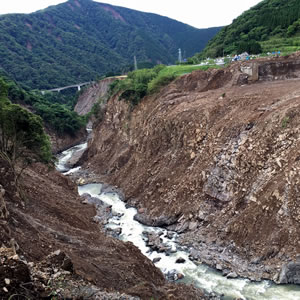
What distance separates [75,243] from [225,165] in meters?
11.8

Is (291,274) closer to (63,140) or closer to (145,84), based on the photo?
(145,84)

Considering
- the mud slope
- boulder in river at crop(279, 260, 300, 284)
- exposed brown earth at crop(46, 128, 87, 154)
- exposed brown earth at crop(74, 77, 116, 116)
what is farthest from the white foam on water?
exposed brown earth at crop(74, 77, 116, 116)

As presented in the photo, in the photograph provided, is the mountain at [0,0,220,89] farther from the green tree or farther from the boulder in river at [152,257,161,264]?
the boulder in river at [152,257,161,264]

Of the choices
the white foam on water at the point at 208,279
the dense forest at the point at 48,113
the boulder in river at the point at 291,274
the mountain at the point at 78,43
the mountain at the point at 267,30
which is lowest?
the white foam on water at the point at 208,279

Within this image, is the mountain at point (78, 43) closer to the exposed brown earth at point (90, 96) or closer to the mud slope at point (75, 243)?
the exposed brown earth at point (90, 96)

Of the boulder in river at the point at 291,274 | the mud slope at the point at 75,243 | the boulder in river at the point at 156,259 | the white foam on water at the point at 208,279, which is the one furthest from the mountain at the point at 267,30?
the mud slope at the point at 75,243

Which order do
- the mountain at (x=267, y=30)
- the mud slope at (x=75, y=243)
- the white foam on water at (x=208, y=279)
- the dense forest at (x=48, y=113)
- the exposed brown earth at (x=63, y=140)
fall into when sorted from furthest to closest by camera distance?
the dense forest at (x=48, y=113), the exposed brown earth at (x=63, y=140), the mountain at (x=267, y=30), the white foam on water at (x=208, y=279), the mud slope at (x=75, y=243)

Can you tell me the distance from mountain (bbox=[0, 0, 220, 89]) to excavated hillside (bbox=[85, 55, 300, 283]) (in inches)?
2734

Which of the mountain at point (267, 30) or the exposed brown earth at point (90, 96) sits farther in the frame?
the exposed brown earth at point (90, 96)

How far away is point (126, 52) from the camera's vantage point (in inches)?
6107

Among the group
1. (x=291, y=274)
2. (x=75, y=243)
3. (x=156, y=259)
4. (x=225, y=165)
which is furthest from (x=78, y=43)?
(x=291, y=274)

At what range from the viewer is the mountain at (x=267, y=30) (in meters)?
41.4

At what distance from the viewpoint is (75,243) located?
16.2 m

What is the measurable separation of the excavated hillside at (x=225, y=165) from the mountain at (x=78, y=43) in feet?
228
